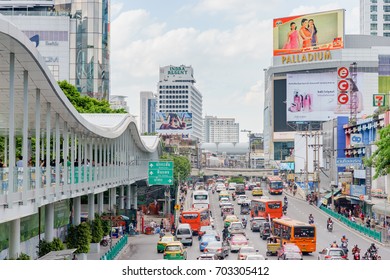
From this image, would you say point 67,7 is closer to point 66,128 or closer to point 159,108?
point 66,128

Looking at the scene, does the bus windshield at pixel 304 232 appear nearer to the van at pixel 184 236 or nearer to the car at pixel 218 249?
the car at pixel 218 249

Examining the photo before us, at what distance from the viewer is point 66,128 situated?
1122 inches

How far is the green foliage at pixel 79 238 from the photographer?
32.0m

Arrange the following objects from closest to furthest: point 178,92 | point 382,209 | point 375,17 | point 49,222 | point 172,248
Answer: point 49,222, point 172,248, point 382,209, point 375,17, point 178,92

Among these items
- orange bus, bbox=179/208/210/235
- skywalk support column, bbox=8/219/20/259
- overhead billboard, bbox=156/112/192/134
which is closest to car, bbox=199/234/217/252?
orange bus, bbox=179/208/210/235

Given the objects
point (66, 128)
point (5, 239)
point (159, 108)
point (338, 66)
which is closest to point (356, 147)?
point (66, 128)

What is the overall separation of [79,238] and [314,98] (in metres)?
102

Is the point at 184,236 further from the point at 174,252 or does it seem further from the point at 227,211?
the point at 227,211

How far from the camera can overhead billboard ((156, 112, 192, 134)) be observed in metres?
138

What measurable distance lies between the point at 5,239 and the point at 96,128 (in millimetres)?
8732

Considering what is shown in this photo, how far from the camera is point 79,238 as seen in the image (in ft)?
107

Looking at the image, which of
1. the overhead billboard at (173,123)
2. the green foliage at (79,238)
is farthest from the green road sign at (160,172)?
the overhead billboard at (173,123)

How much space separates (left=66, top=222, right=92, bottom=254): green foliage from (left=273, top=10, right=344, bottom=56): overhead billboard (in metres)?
103

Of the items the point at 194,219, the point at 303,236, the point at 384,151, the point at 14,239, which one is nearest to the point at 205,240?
the point at 303,236
